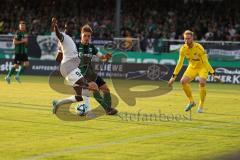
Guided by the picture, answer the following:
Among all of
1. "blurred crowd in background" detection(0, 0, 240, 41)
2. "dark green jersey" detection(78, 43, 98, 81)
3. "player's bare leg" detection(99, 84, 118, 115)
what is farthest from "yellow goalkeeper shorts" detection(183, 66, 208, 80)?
"blurred crowd in background" detection(0, 0, 240, 41)

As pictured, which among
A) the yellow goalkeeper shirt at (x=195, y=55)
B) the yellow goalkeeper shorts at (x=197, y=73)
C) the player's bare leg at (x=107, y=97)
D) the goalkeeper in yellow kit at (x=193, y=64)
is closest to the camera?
the player's bare leg at (x=107, y=97)

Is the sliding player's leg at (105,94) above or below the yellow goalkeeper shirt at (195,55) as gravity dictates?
below

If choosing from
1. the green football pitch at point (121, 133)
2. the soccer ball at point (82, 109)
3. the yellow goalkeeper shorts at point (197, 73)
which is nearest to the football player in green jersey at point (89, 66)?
the soccer ball at point (82, 109)

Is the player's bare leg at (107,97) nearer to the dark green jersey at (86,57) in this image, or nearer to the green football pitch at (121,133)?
the green football pitch at (121,133)

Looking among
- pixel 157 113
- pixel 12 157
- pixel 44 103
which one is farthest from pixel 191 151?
pixel 44 103

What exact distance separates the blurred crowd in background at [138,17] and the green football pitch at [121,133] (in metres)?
18.1

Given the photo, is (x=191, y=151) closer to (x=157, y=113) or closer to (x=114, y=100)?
(x=157, y=113)

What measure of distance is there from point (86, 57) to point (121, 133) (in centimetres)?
350

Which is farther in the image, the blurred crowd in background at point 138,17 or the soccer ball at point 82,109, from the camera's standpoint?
the blurred crowd in background at point 138,17

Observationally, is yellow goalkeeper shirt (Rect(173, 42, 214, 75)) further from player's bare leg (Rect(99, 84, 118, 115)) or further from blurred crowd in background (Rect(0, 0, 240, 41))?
A: blurred crowd in background (Rect(0, 0, 240, 41))

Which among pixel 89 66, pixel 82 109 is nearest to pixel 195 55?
pixel 89 66

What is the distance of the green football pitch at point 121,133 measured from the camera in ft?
34.6

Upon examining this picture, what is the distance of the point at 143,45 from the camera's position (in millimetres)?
33875

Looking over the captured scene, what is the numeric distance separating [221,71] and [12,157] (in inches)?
883
